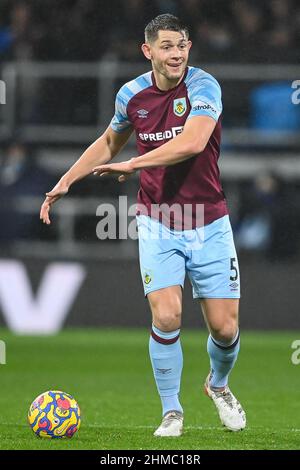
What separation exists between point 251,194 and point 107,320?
7.83 feet

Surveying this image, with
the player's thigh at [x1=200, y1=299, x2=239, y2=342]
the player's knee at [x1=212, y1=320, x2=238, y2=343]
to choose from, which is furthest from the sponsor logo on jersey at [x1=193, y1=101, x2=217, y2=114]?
the player's knee at [x1=212, y1=320, x2=238, y2=343]

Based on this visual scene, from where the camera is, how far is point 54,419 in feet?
21.9

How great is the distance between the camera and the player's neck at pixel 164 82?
718 centimetres

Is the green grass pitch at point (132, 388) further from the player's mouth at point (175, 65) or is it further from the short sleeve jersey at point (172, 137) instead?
the player's mouth at point (175, 65)

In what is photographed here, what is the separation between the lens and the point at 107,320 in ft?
47.4

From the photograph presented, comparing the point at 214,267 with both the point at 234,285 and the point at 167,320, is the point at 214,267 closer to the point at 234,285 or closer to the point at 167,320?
the point at 234,285

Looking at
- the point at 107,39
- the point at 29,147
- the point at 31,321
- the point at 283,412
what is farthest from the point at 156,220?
the point at 107,39

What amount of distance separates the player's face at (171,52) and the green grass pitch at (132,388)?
2.17m

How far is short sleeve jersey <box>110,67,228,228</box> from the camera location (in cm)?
717

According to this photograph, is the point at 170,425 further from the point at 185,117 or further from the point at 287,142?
the point at 287,142

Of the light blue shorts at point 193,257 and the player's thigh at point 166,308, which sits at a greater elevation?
the light blue shorts at point 193,257

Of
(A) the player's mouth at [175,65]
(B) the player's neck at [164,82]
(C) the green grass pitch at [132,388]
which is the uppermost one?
(A) the player's mouth at [175,65]

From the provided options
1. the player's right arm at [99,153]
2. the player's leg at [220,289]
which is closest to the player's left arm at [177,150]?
the player's leg at [220,289]

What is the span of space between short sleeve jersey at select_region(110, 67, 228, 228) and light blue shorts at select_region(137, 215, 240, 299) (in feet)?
0.31
